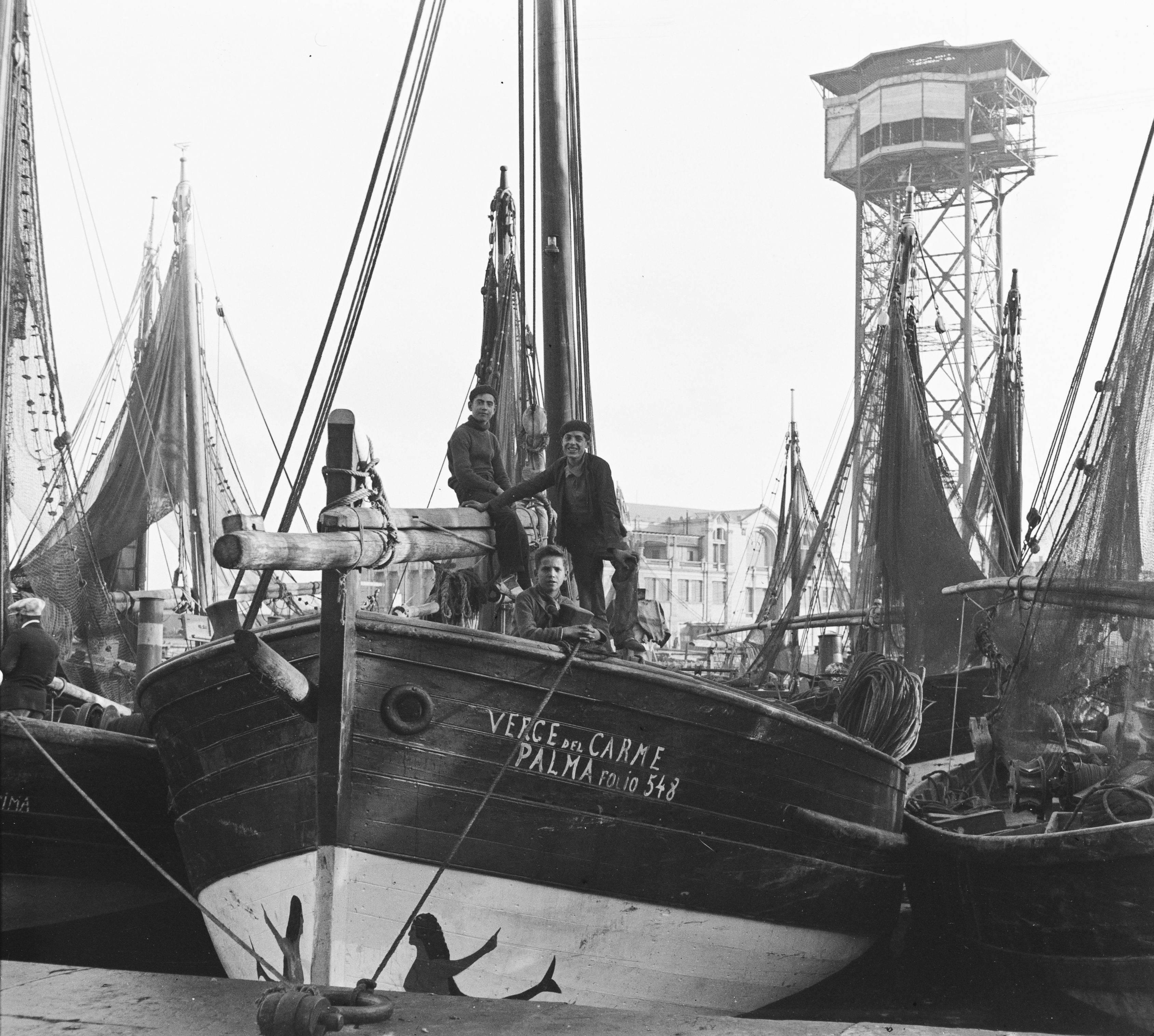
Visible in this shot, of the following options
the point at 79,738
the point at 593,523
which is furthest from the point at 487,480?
the point at 79,738

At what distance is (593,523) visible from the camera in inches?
357

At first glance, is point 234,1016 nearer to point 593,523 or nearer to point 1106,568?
point 593,523

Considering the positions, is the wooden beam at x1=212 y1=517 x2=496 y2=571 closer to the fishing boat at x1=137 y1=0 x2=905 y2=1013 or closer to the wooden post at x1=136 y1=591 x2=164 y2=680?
the fishing boat at x1=137 y1=0 x2=905 y2=1013

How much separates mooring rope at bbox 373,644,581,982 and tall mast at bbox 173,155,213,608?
18565mm

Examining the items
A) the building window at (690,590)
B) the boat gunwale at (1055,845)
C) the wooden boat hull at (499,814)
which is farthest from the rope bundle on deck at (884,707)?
the building window at (690,590)

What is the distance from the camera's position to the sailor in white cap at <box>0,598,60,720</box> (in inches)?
383

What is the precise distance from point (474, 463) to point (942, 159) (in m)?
49.1

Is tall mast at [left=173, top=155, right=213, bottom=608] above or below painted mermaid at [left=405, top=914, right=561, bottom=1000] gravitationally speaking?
above

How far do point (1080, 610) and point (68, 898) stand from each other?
8482 mm

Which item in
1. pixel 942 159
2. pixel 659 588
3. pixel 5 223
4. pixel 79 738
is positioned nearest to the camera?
pixel 79 738

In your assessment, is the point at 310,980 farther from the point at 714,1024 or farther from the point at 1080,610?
the point at 1080,610

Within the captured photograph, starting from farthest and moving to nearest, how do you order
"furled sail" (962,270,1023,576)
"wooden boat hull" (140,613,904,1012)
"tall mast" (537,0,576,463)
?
"furled sail" (962,270,1023,576)
"tall mast" (537,0,576,463)
"wooden boat hull" (140,613,904,1012)

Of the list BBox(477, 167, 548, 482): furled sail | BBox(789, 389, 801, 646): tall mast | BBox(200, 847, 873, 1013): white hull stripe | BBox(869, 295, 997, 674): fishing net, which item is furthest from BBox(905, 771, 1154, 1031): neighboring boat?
BBox(789, 389, 801, 646): tall mast

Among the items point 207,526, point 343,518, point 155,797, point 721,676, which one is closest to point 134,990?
point 343,518
